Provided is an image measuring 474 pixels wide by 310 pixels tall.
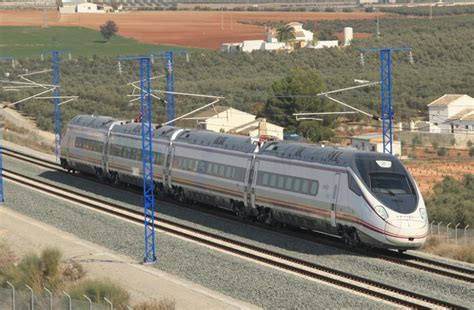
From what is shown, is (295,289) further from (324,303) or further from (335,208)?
(335,208)

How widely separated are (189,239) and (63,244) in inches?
177

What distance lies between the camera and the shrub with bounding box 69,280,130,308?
92.3ft

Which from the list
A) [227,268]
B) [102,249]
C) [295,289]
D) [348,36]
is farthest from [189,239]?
[348,36]

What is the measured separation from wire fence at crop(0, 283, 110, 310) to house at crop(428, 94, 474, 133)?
7019 cm

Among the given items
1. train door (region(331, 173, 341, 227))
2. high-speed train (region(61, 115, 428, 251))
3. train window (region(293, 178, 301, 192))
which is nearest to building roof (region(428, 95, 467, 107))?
high-speed train (region(61, 115, 428, 251))

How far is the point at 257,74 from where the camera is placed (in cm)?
14600

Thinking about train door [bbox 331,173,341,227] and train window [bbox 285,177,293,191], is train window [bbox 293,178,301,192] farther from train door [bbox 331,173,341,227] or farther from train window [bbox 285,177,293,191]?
train door [bbox 331,173,341,227]

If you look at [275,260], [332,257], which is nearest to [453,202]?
[332,257]

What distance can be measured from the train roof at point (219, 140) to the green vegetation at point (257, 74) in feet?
131

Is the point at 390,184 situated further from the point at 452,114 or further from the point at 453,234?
the point at 452,114

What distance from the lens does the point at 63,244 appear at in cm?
3991

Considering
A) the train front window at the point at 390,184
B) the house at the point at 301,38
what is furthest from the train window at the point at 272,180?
the house at the point at 301,38

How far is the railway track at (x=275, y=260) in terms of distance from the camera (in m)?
29.6

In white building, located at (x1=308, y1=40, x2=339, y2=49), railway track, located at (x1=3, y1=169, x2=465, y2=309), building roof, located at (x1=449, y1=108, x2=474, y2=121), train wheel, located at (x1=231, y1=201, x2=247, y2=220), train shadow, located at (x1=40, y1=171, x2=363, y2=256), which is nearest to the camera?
railway track, located at (x1=3, y1=169, x2=465, y2=309)
